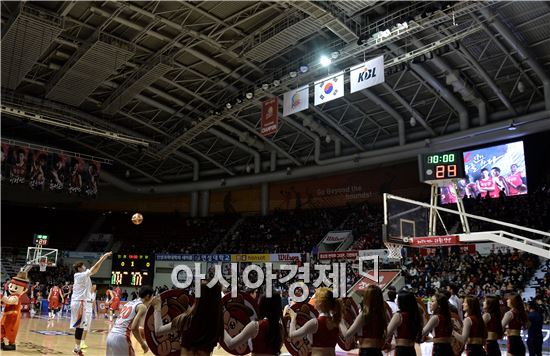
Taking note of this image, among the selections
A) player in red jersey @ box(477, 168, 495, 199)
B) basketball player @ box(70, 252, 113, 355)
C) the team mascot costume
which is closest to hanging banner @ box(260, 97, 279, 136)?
player in red jersey @ box(477, 168, 495, 199)

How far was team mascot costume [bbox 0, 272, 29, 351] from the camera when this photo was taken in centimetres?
1020

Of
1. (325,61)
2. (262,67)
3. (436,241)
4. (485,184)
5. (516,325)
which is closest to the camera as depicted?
(516,325)

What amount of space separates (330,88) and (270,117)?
Result: 384 cm

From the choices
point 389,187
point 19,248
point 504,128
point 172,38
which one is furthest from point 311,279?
point 19,248

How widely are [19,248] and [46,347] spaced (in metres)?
27.4

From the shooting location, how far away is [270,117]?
21156mm

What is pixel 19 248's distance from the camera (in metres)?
35.7

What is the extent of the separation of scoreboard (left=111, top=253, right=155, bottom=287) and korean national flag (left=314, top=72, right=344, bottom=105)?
17.5 metres

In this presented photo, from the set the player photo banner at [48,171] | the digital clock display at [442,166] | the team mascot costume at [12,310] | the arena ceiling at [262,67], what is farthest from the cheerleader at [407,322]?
the player photo banner at [48,171]

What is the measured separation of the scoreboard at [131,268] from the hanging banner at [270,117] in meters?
14.1

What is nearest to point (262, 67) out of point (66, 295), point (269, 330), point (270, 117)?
point (270, 117)

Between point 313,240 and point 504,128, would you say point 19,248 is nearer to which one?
point 313,240

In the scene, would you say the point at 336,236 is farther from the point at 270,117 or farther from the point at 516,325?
the point at 516,325

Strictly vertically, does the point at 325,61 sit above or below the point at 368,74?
above
